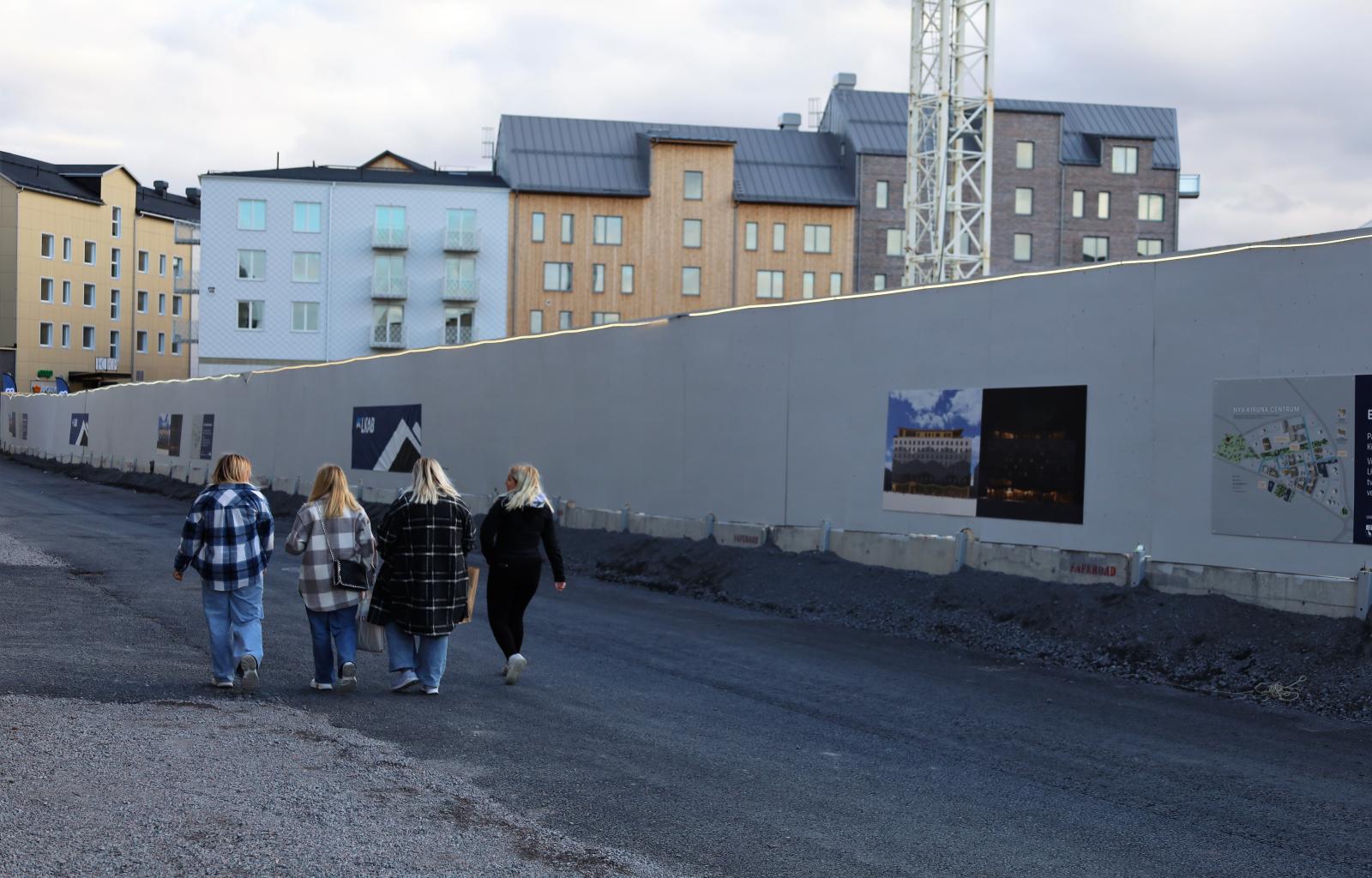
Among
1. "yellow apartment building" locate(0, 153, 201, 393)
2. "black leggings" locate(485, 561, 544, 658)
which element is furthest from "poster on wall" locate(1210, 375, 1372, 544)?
"yellow apartment building" locate(0, 153, 201, 393)

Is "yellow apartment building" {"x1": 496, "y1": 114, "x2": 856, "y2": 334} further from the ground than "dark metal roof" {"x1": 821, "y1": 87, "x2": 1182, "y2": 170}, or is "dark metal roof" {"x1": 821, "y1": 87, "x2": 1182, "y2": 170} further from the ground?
"dark metal roof" {"x1": 821, "y1": 87, "x2": 1182, "y2": 170}

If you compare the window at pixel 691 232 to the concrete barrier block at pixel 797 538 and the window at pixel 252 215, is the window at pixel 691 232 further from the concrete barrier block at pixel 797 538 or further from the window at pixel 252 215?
the concrete barrier block at pixel 797 538

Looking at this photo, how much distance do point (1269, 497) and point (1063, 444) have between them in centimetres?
275

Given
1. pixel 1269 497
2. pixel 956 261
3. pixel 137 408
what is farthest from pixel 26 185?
pixel 1269 497

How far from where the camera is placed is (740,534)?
1980cm

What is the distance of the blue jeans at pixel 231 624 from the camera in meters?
9.97

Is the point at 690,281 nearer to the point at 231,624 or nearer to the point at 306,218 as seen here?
the point at 306,218

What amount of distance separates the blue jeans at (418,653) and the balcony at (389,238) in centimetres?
6932

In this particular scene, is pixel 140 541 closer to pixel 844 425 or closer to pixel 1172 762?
pixel 844 425

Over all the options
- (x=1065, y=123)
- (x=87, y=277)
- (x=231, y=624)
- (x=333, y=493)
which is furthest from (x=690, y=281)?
(x=231, y=624)

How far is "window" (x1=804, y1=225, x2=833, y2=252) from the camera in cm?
8062

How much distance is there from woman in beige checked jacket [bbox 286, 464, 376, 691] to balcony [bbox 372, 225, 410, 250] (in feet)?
227

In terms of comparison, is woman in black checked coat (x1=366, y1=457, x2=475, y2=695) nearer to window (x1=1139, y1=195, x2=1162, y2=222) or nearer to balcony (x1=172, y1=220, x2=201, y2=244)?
window (x1=1139, y1=195, x2=1162, y2=222)

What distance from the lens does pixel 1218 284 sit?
13.4 metres
